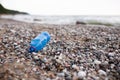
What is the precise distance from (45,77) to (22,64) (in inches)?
28.6

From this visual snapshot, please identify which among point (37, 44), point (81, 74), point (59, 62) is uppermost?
point (37, 44)

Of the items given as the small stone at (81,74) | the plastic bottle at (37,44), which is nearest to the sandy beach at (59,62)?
the small stone at (81,74)

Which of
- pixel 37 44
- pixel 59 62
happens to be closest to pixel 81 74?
pixel 59 62

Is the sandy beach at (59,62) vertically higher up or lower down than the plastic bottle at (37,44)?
lower down

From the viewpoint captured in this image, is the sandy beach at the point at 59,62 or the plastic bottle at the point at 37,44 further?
the plastic bottle at the point at 37,44

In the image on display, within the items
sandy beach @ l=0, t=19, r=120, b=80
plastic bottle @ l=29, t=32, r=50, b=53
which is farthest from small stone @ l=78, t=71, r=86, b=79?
plastic bottle @ l=29, t=32, r=50, b=53

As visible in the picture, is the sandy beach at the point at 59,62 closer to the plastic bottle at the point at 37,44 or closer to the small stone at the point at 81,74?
the small stone at the point at 81,74

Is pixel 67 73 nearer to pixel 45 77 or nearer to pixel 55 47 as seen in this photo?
pixel 45 77

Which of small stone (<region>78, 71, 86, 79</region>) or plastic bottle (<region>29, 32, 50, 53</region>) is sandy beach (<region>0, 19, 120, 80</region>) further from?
plastic bottle (<region>29, 32, 50, 53</region>)

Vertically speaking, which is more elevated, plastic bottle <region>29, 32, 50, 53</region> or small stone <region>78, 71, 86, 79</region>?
plastic bottle <region>29, 32, 50, 53</region>

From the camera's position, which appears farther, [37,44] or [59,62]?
[37,44]

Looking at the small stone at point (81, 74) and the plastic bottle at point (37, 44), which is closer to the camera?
the small stone at point (81, 74)

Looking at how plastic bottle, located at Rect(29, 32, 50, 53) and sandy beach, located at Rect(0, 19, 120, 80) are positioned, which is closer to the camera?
sandy beach, located at Rect(0, 19, 120, 80)

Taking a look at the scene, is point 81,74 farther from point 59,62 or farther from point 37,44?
point 37,44
